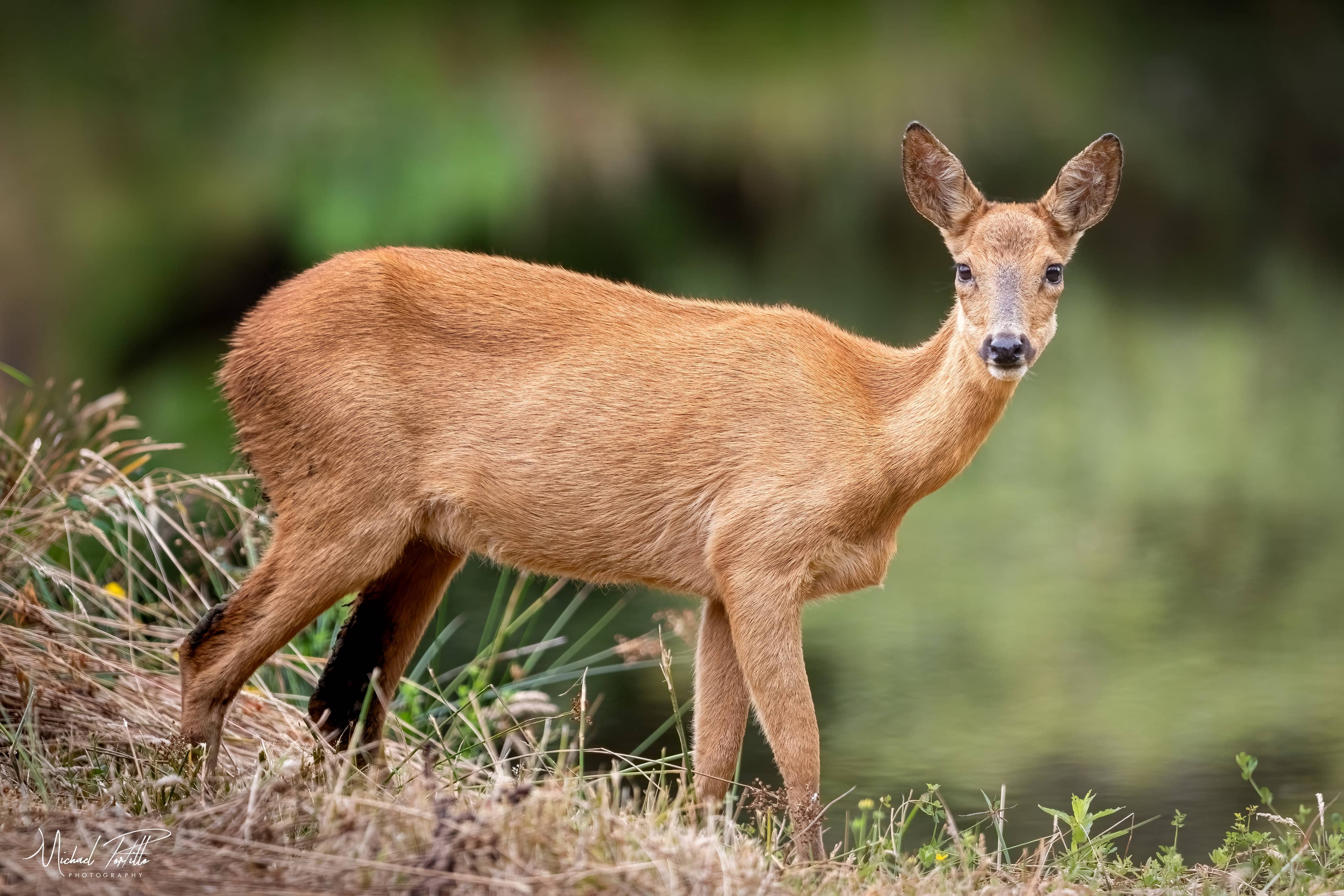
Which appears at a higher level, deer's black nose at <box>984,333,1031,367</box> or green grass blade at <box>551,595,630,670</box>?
deer's black nose at <box>984,333,1031,367</box>

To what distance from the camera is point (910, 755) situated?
27.9 feet

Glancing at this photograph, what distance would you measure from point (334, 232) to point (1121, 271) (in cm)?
961

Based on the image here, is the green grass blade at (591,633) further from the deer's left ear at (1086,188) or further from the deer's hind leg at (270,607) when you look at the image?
the deer's left ear at (1086,188)

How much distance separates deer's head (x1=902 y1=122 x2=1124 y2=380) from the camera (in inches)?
220

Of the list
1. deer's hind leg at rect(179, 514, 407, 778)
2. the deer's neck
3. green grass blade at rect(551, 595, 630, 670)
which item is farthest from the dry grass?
the deer's neck

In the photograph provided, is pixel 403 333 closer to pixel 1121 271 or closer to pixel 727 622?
pixel 727 622

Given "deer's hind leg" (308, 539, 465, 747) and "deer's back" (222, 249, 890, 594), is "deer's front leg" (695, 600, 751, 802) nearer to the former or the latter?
"deer's back" (222, 249, 890, 594)

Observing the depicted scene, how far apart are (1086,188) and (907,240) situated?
14.3 meters

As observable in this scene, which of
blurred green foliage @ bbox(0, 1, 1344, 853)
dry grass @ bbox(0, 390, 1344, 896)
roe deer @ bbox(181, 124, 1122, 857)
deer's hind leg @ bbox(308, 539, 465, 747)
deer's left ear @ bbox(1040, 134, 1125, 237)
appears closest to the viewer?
dry grass @ bbox(0, 390, 1344, 896)

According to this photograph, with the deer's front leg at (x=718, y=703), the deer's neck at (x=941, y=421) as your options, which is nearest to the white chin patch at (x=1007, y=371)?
the deer's neck at (x=941, y=421)

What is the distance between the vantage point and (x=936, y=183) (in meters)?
5.98

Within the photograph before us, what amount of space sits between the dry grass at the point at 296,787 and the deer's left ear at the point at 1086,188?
214cm

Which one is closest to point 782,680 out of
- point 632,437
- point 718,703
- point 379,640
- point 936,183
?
point 718,703

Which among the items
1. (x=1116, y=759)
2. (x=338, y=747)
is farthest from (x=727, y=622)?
(x=1116, y=759)
